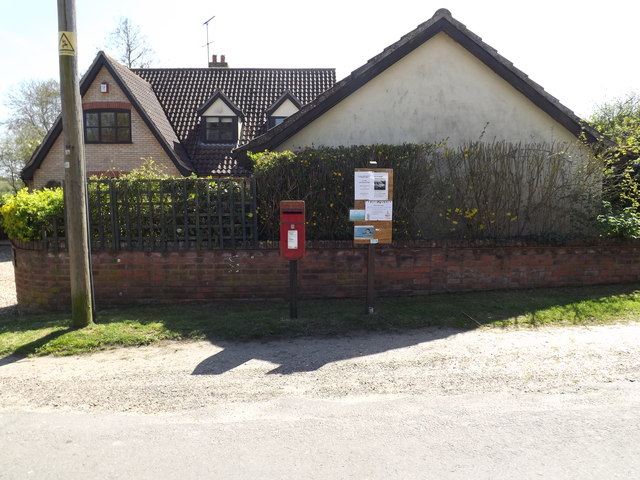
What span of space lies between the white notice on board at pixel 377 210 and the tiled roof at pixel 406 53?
3.71 m

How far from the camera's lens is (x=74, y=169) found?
6.12 metres

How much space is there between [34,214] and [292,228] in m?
4.36

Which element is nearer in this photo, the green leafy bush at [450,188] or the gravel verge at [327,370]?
the gravel verge at [327,370]

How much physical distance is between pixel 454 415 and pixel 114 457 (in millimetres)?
2617

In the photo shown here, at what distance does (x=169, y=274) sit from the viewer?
7.55 metres

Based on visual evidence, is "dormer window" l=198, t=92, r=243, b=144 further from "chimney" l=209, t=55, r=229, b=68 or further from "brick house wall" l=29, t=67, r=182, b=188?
"chimney" l=209, t=55, r=229, b=68

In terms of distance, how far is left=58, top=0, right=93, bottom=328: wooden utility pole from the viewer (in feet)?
19.7

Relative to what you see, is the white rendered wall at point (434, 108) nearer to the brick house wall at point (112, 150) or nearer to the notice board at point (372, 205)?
the notice board at point (372, 205)

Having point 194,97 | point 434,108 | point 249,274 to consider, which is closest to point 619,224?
point 434,108

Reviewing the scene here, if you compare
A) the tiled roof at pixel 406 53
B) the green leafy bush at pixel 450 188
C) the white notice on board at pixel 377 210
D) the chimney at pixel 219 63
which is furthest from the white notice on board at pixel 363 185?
the chimney at pixel 219 63

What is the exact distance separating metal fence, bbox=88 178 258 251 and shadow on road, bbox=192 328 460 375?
7.77 feet

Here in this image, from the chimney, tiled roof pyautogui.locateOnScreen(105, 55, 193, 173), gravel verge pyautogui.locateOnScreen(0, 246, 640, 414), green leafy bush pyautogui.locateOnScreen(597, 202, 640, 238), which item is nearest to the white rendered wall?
green leafy bush pyautogui.locateOnScreen(597, 202, 640, 238)

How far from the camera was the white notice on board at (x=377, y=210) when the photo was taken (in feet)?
21.5

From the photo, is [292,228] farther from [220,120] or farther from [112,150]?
[112,150]
